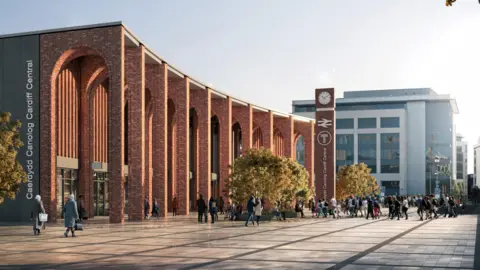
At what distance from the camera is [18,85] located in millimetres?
34969

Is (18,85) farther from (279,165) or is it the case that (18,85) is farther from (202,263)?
(202,263)

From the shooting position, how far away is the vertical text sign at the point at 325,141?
197ft

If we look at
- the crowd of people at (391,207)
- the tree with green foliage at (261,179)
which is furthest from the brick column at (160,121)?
the crowd of people at (391,207)

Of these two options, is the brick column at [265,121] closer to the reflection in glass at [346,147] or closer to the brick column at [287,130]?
the brick column at [287,130]

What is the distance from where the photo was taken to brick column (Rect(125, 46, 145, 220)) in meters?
36.2

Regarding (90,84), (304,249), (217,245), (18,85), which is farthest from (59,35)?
(304,249)

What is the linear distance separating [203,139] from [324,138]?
14525mm

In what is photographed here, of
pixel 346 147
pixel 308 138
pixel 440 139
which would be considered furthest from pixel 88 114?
pixel 440 139

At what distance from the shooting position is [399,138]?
11019 cm

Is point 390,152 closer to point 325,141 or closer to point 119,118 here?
point 325,141

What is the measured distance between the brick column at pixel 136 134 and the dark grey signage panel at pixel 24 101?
4.80 meters

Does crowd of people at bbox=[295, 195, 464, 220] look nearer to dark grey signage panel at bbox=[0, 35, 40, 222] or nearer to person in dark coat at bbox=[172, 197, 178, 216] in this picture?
person in dark coat at bbox=[172, 197, 178, 216]

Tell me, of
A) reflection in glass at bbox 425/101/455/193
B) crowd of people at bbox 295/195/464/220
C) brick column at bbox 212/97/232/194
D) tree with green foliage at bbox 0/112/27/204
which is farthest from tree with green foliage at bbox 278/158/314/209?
reflection in glass at bbox 425/101/455/193

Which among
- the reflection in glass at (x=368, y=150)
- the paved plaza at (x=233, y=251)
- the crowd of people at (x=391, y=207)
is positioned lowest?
the crowd of people at (x=391, y=207)
